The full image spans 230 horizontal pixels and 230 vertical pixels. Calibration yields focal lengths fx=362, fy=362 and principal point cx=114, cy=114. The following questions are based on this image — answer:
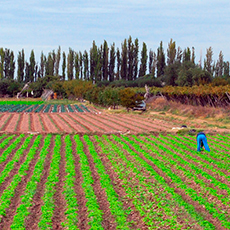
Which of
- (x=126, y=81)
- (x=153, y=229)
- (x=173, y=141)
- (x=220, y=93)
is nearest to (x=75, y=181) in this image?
(x=153, y=229)

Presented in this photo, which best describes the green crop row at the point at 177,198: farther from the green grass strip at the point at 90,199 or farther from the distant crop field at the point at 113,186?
the green grass strip at the point at 90,199

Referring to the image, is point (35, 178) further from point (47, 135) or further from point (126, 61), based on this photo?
point (126, 61)

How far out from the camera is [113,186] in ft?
35.6

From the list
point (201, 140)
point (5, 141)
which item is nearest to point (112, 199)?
point (201, 140)

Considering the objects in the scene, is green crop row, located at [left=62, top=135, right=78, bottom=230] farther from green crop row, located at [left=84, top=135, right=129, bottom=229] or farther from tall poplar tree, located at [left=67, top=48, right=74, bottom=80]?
tall poplar tree, located at [left=67, top=48, right=74, bottom=80]

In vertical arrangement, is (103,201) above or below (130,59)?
below

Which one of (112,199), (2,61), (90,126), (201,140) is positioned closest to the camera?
(112,199)

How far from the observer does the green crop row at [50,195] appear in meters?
7.72

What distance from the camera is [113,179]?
11742 mm

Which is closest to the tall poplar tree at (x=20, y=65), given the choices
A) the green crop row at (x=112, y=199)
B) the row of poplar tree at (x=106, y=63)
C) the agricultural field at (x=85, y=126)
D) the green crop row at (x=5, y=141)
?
the row of poplar tree at (x=106, y=63)

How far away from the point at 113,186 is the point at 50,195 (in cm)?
204

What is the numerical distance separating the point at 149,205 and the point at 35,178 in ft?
14.2

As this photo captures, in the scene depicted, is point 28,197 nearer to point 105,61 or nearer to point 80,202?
point 80,202

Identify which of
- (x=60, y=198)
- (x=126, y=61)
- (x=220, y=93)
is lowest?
(x=60, y=198)
